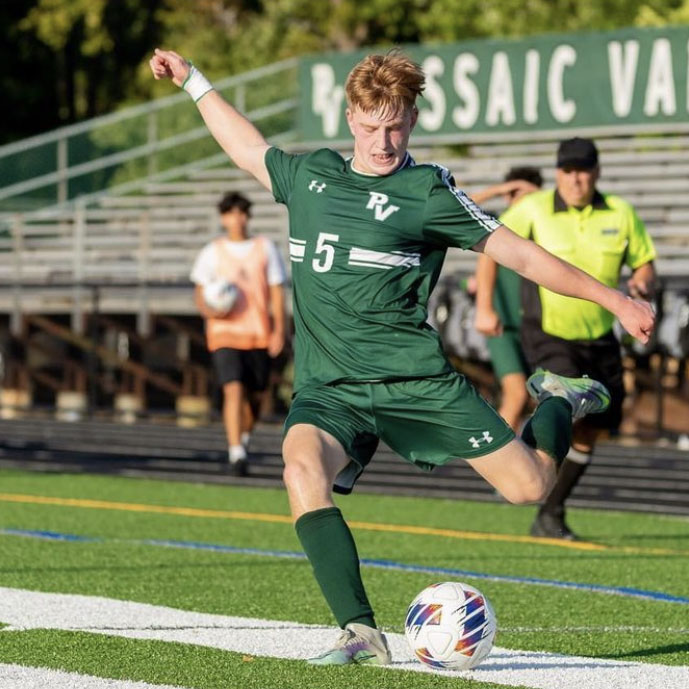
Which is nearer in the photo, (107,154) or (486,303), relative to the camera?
(486,303)

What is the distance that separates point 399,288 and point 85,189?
21.1 meters

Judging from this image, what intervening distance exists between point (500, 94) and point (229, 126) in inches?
702

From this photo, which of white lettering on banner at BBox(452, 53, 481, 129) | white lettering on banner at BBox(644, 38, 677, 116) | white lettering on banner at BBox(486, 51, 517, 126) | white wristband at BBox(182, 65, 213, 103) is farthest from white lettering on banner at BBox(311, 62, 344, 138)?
white wristband at BBox(182, 65, 213, 103)

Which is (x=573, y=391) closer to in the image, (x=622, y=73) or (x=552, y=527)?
(x=552, y=527)

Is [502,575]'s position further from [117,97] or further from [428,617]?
[117,97]

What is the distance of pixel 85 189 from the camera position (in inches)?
1039

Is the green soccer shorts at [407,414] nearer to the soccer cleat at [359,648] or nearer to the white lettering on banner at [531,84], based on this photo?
the soccer cleat at [359,648]

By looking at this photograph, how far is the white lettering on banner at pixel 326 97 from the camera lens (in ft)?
81.7

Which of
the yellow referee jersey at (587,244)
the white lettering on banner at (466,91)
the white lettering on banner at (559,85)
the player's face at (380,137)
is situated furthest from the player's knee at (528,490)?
the white lettering on banner at (466,91)

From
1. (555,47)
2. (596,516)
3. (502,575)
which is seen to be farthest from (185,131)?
(502,575)

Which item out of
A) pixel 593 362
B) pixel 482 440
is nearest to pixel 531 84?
pixel 593 362

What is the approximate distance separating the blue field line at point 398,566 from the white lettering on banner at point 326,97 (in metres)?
15.7

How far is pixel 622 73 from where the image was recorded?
22.5 meters

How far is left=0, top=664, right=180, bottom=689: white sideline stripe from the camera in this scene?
518 cm
